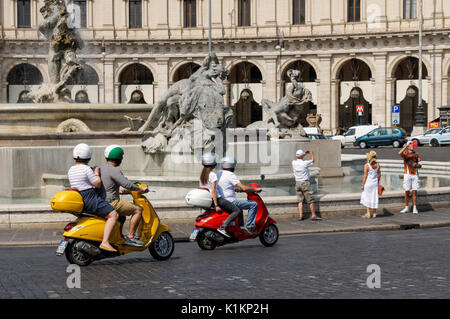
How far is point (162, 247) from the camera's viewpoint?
10664 millimetres

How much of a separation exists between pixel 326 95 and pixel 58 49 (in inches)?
1638

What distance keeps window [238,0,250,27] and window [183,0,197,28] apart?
3.48m

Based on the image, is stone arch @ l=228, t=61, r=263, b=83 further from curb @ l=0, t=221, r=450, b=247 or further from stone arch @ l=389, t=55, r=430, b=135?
curb @ l=0, t=221, r=450, b=247

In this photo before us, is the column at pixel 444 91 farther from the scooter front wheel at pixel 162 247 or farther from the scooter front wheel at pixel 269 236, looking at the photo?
the scooter front wheel at pixel 162 247

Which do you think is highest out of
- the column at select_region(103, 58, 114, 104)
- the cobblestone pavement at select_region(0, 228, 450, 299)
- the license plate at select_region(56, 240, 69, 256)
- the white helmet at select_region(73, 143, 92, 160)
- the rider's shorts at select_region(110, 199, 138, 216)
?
the column at select_region(103, 58, 114, 104)

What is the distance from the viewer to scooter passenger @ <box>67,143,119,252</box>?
32.0 ft

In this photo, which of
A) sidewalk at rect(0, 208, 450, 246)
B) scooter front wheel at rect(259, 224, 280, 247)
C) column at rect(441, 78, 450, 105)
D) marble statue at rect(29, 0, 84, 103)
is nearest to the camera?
scooter front wheel at rect(259, 224, 280, 247)

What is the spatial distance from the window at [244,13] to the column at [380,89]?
9.98 meters

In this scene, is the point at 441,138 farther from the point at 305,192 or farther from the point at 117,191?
the point at 117,191

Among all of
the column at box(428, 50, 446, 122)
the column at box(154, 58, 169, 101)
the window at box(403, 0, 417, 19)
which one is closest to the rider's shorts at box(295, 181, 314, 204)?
the column at box(428, 50, 446, 122)

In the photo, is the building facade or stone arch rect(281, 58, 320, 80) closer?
the building facade

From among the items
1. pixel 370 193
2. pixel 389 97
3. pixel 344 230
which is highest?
pixel 389 97

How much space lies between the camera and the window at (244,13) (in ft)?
204

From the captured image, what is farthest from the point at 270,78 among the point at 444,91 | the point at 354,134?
the point at 444,91
